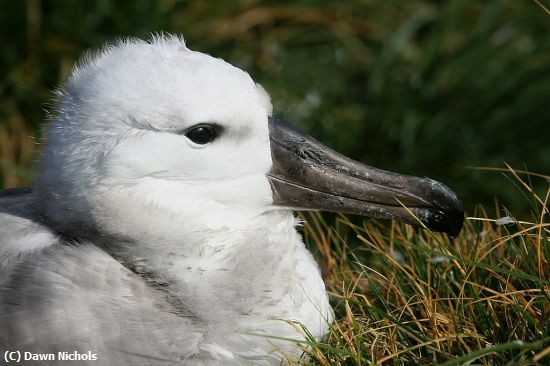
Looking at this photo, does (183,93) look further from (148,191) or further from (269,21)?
(269,21)

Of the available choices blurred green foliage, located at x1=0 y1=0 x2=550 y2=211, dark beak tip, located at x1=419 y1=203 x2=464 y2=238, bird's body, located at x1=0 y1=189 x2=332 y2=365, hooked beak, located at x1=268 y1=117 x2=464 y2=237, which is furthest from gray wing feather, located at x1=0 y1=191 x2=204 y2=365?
blurred green foliage, located at x1=0 y1=0 x2=550 y2=211

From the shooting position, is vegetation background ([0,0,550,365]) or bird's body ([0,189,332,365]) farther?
vegetation background ([0,0,550,365])

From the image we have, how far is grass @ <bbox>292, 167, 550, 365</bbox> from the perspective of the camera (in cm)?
257

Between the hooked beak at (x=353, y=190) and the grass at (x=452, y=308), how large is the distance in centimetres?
11

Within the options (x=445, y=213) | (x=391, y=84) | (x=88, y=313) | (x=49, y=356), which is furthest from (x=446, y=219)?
(x=391, y=84)

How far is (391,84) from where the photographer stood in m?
5.72

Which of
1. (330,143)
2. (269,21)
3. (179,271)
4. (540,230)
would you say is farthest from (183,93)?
(269,21)

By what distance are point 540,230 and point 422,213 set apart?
1.35ft

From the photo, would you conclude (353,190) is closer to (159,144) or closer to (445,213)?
(445,213)

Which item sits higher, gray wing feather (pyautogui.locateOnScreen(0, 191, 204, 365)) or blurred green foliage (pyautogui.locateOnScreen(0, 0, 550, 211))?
blurred green foliage (pyautogui.locateOnScreen(0, 0, 550, 211))

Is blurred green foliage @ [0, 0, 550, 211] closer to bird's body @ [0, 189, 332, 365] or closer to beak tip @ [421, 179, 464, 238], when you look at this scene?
beak tip @ [421, 179, 464, 238]

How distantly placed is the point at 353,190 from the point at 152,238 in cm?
73

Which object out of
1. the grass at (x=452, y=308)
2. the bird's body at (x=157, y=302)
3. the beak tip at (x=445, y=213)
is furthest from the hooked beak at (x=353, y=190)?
the bird's body at (x=157, y=302)

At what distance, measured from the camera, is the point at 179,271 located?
270 cm
